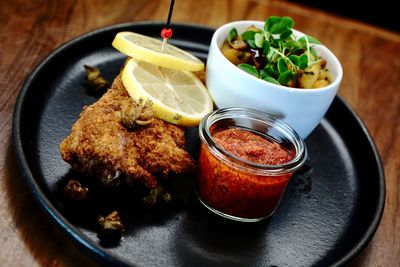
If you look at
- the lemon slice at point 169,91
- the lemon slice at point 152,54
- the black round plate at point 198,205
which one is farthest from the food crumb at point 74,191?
the lemon slice at point 152,54

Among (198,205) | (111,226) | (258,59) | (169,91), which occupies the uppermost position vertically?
(258,59)

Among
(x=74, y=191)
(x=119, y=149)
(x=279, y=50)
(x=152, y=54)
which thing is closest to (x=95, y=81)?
(x=152, y=54)

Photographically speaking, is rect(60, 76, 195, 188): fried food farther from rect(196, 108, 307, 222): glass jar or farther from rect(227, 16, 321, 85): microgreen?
rect(227, 16, 321, 85): microgreen

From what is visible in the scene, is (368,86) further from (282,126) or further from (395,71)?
(282,126)

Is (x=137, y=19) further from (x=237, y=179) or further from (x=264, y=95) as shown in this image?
(x=237, y=179)

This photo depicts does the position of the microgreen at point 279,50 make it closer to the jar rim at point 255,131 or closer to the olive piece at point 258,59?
the olive piece at point 258,59

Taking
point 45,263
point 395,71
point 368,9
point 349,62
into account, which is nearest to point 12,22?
point 45,263

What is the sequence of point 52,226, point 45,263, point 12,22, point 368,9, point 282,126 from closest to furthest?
1. point 45,263
2. point 52,226
3. point 282,126
4. point 12,22
5. point 368,9
